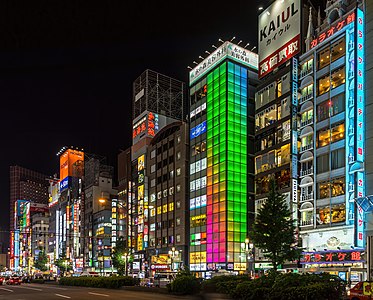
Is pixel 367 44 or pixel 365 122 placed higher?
pixel 367 44

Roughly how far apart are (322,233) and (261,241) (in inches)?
493

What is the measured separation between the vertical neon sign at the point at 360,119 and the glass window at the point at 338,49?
2260 mm

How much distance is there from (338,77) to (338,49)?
3.71m

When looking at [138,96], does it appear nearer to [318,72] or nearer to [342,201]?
[318,72]

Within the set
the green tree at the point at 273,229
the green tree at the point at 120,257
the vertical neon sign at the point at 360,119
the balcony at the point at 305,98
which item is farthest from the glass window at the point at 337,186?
the green tree at the point at 120,257

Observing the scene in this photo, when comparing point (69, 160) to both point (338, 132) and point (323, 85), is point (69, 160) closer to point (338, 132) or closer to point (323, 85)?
point (323, 85)

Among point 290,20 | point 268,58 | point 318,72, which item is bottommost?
point 318,72

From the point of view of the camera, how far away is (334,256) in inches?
2141

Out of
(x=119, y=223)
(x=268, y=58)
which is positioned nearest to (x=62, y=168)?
(x=119, y=223)

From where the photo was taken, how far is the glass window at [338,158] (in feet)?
180

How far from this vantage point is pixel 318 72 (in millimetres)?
61250

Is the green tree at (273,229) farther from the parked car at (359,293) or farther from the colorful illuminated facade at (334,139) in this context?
the parked car at (359,293)

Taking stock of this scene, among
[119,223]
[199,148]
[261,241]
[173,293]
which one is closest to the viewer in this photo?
[173,293]

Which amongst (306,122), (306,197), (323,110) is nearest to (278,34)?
(306,122)
